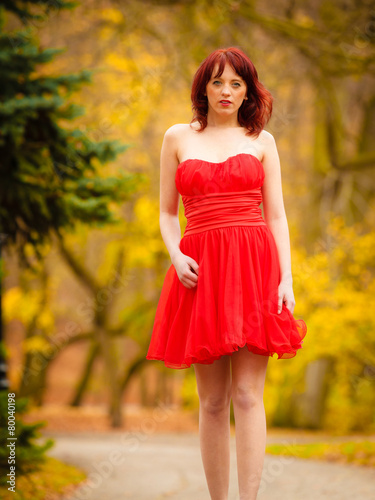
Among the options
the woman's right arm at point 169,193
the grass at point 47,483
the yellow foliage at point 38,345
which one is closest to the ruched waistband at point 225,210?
the woman's right arm at point 169,193

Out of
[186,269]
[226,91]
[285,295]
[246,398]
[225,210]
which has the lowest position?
[246,398]

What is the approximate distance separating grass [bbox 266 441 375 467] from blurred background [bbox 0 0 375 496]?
1381 mm

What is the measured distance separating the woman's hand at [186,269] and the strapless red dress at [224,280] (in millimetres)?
30

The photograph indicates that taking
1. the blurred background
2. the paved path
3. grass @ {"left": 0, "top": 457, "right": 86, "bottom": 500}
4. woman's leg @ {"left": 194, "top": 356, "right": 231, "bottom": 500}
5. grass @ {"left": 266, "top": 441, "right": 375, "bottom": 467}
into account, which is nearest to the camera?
woman's leg @ {"left": 194, "top": 356, "right": 231, "bottom": 500}

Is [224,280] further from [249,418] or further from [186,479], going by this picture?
[186,479]

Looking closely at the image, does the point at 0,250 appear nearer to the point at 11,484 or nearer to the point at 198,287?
the point at 11,484

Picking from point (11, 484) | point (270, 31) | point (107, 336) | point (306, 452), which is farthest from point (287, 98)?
point (11, 484)

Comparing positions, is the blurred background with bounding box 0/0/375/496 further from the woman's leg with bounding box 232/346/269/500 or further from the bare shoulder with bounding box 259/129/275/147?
the woman's leg with bounding box 232/346/269/500

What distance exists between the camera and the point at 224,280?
8.17 ft

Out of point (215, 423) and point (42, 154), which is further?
point (42, 154)

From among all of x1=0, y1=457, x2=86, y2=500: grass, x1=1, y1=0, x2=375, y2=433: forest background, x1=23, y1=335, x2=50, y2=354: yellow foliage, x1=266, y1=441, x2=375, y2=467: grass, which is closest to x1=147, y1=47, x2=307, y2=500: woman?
x1=0, y1=457, x2=86, y2=500: grass

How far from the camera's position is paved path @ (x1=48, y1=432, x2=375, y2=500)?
4547mm

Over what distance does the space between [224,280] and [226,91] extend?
2.54 ft

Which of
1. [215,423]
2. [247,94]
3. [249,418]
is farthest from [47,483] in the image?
[247,94]
